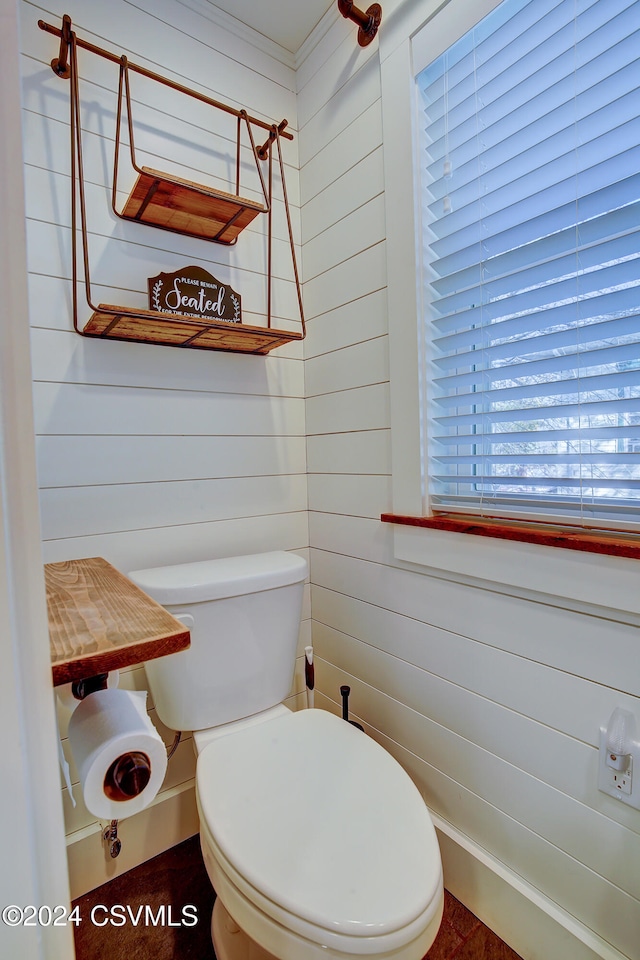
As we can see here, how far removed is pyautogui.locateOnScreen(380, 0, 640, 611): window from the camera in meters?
0.82

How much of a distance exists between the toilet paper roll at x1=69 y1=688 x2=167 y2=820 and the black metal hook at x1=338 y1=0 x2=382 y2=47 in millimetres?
1618

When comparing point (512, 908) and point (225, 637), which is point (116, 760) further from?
point (512, 908)

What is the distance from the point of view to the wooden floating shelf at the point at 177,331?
3.49ft

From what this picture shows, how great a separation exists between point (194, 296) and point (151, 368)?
0.76 feet

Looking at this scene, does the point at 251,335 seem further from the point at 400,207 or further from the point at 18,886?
the point at 18,886

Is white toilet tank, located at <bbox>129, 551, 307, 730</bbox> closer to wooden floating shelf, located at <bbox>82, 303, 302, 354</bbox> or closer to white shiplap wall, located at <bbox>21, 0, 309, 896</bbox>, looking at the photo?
white shiplap wall, located at <bbox>21, 0, 309, 896</bbox>

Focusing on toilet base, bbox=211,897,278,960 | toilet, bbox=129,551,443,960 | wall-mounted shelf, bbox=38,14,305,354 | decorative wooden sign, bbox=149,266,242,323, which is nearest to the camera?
toilet, bbox=129,551,443,960

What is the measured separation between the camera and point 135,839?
48.4 inches

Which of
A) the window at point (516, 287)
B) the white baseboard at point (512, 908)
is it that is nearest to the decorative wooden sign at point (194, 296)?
the window at point (516, 287)

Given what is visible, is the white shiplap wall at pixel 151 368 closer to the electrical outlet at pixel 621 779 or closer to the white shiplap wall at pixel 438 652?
the white shiplap wall at pixel 438 652

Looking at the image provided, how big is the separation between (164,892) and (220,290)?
159 centimetres

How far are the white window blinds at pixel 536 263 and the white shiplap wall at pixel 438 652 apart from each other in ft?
0.58

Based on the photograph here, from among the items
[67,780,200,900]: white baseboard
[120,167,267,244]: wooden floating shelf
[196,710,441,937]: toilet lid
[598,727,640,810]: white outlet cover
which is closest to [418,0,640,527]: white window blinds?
[598,727,640,810]: white outlet cover

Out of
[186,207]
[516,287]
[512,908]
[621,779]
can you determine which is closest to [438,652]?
[621,779]
